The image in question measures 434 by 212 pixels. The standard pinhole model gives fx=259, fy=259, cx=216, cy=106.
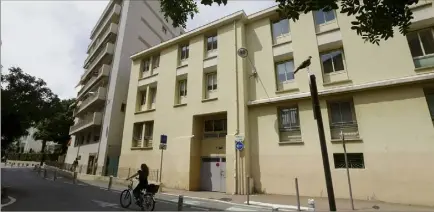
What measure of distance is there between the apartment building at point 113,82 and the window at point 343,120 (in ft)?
62.4

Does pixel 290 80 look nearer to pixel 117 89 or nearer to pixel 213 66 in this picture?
pixel 213 66

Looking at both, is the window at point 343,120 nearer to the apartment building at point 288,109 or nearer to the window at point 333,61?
the apartment building at point 288,109

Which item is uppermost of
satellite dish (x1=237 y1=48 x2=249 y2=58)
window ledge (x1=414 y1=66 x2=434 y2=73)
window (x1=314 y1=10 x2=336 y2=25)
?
window (x1=314 y1=10 x2=336 y2=25)

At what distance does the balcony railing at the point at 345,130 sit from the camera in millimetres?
13258

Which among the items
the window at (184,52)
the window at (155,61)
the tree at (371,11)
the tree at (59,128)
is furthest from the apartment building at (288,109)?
the tree at (59,128)

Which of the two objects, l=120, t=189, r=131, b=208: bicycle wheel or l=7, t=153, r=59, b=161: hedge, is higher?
l=7, t=153, r=59, b=161: hedge

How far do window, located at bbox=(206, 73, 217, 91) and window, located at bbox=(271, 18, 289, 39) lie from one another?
5058 mm

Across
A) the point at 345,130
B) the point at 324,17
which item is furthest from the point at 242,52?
the point at 345,130

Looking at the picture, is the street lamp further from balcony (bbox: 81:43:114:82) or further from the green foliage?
the green foliage

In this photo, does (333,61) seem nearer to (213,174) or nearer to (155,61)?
(213,174)

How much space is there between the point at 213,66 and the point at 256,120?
5284 millimetres

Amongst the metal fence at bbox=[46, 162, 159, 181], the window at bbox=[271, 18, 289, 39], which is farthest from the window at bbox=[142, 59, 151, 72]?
the window at bbox=[271, 18, 289, 39]

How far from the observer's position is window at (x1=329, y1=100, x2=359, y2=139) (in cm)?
1338

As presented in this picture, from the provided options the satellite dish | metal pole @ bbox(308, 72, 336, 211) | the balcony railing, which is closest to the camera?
metal pole @ bbox(308, 72, 336, 211)
